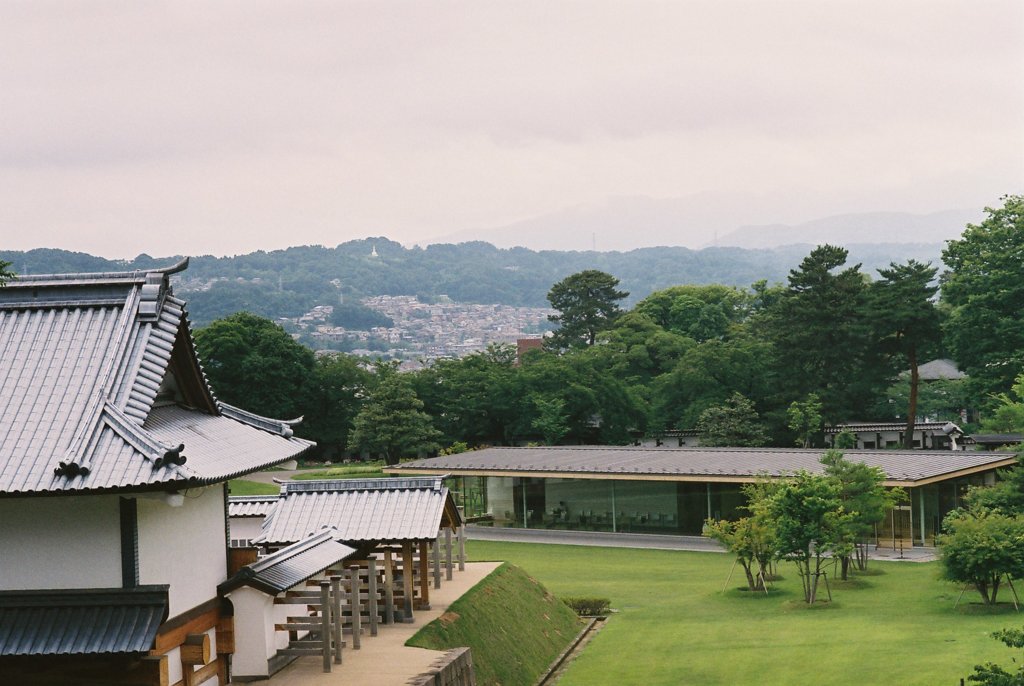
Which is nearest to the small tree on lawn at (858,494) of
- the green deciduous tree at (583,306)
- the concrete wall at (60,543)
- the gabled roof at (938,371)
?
the concrete wall at (60,543)

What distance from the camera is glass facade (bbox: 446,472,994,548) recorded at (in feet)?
112

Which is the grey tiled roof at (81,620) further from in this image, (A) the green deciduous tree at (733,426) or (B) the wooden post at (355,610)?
(A) the green deciduous tree at (733,426)

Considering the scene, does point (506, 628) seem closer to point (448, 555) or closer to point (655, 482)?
point (448, 555)

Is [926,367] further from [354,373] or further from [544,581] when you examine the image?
[544,581]

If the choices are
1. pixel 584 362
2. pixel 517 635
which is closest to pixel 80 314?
pixel 517 635

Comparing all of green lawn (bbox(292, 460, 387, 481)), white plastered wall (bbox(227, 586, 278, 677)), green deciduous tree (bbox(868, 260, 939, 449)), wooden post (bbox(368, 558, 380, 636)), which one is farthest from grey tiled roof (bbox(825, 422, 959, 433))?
white plastered wall (bbox(227, 586, 278, 677))

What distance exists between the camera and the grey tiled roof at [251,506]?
2105 cm

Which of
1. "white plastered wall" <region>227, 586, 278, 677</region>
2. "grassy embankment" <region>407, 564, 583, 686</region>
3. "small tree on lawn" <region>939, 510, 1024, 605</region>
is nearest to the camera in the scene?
"white plastered wall" <region>227, 586, 278, 677</region>

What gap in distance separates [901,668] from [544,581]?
12.7 metres

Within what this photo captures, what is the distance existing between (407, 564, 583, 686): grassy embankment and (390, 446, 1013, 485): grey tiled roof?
1045 cm

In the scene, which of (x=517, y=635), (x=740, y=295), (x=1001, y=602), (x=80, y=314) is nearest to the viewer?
(x=80, y=314)

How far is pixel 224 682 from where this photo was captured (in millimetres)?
13281

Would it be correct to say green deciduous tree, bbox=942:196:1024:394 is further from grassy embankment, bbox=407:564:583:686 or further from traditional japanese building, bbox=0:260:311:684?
traditional japanese building, bbox=0:260:311:684

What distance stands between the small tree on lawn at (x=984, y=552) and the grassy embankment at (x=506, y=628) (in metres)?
8.13
